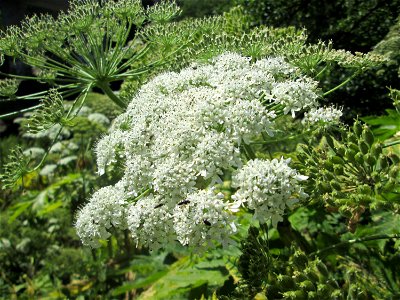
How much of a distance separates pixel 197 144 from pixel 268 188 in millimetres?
391

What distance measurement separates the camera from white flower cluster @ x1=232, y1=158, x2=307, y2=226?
1904 millimetres

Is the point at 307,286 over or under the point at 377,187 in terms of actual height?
under

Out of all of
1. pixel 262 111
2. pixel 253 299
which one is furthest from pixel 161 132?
pixel 253 299

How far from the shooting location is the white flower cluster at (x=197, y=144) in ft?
6.45

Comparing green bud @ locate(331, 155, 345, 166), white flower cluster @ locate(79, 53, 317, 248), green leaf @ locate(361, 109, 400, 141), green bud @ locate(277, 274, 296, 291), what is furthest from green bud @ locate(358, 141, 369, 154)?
green leaf @ locate(361, 109, 400, 141)

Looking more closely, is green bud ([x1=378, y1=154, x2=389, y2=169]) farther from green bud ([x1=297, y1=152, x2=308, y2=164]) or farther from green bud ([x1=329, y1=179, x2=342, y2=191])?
green bud ([x1=297, y1=152, x2=308, y2=164])

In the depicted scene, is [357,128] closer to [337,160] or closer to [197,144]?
[337,160]

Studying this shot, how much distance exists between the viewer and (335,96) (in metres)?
6.50

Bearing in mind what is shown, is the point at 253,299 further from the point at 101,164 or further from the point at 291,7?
the point at 291,7

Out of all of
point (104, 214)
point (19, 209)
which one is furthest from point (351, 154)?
point (19, 209)

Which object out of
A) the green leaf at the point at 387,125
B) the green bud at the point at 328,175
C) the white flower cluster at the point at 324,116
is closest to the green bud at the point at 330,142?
the white flower cluster at the point at 324,116

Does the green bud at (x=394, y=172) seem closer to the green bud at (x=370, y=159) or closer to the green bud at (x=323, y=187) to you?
the green bud at (x=370, y=159)

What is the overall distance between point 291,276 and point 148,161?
0.81 meters

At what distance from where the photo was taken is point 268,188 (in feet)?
6.25
